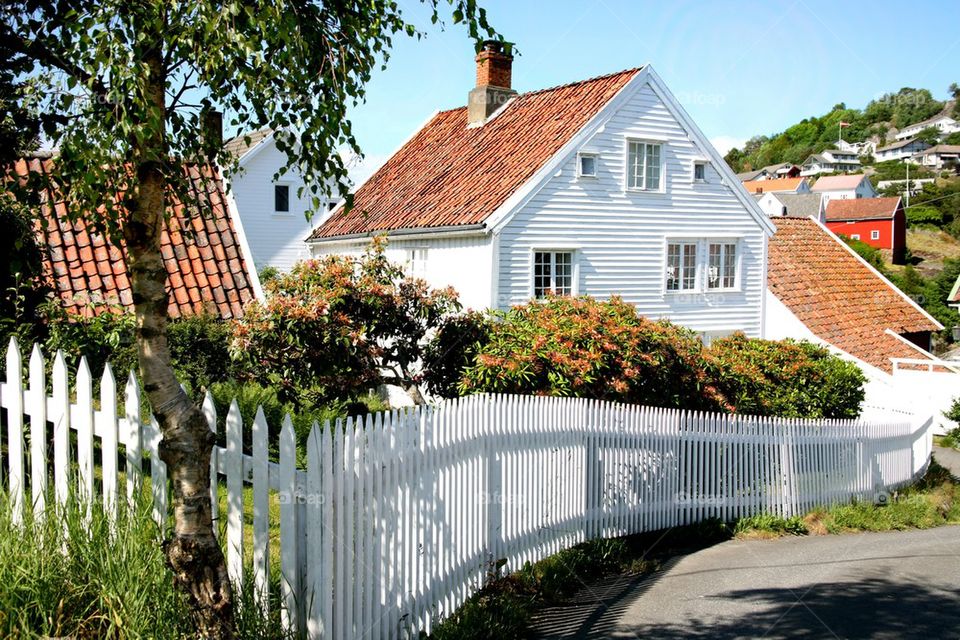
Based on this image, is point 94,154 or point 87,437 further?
point 87,437

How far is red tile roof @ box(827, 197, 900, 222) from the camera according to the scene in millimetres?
78875

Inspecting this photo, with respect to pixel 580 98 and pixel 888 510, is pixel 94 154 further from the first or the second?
pixel 580 98

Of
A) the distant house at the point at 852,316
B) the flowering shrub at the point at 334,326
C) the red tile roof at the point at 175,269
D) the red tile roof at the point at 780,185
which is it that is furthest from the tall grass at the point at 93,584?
the red tile roof at the point at 780,185

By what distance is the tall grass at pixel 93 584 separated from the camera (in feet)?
14.1

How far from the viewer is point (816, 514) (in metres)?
12.5

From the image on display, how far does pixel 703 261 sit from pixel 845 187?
99.3 m

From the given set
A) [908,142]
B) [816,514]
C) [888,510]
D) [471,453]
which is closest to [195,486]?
[471,453]

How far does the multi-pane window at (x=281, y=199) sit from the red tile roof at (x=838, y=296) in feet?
60.1

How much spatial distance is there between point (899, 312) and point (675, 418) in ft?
79.4

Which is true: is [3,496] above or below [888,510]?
above

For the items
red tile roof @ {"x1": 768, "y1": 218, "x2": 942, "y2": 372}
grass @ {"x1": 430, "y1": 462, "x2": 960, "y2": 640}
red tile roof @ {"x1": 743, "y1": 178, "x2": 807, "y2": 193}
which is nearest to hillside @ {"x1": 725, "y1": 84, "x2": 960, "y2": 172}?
red tile roof @ {"x1": 743, "y1": 178, "x2": 807, "y2": 193}

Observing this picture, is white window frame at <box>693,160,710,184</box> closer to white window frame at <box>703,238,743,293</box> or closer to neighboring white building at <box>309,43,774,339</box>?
neighboring white building at <box>309,43,774,339</box>

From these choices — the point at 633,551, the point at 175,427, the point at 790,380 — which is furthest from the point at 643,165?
the point at 175,427

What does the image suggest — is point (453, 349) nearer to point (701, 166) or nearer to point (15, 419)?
point (15, 419)
